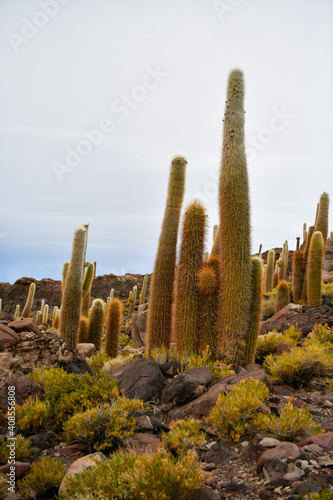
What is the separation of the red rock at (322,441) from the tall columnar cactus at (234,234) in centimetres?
373

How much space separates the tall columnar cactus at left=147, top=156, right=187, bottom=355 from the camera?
9.97 m

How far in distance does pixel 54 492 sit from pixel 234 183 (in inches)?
276

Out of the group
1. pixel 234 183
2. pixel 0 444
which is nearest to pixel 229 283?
pixel 234 183

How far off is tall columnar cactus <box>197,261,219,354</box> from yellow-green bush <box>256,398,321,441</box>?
3587 mm

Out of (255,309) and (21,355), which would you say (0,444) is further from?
(255,309)

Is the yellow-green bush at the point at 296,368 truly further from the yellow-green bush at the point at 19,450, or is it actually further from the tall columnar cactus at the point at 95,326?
the tall columnar cactus at the point at 95,326

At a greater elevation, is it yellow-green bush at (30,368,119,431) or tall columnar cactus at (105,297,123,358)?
tall columnar cactus at (105,297,123,358)

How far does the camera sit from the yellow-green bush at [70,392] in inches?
268

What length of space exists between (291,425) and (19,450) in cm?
367

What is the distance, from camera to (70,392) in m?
7.45

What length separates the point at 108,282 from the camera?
163 feet

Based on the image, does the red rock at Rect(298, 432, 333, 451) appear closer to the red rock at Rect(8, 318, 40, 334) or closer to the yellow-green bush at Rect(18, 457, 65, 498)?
the yellow-green bush at Rect(18, 457, 65, 498)

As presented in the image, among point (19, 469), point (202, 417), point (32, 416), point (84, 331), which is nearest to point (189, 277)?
point (202, 417)

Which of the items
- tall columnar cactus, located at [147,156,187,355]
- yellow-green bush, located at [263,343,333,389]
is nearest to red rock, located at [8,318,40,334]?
tall columnar cactus, located at [147,156,187,355]
